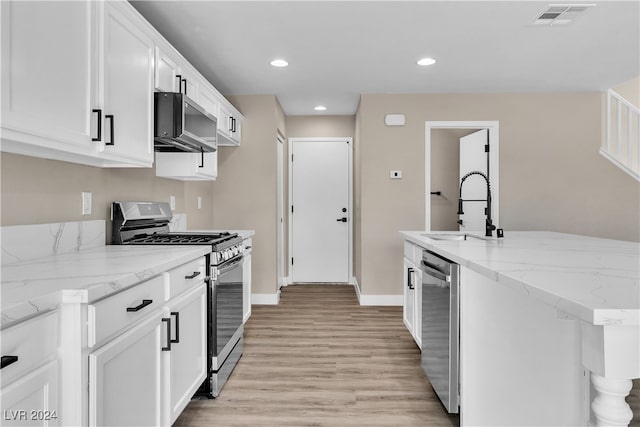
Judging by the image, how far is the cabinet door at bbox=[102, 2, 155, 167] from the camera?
5.80 feet

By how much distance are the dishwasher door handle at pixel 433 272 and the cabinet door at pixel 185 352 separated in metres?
1.30

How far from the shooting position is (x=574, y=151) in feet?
14.7

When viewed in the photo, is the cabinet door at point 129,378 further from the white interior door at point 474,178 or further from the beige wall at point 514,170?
the white interior door at point 474,178

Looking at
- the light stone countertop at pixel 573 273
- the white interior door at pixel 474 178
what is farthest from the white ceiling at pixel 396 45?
the light stone countertop at pixel 573 273

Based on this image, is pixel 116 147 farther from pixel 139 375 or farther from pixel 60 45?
pixel 139 375

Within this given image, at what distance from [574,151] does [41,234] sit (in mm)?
5067

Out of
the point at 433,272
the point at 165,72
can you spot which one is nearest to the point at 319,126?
the point at 165,72

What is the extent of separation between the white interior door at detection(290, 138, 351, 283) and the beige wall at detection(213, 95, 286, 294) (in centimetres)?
115

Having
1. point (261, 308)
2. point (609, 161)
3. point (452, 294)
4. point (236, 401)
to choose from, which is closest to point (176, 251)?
point (236, 401)

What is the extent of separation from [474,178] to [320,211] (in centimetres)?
213

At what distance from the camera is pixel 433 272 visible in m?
2.18

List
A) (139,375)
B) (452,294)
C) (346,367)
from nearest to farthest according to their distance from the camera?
(139,375) → (452,294) → (346,367)

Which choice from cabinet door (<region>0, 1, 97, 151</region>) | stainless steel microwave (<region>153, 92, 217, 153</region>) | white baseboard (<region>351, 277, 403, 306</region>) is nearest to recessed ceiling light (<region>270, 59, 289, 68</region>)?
stainless steel microwave (<region>153, 92, 217, 153</region>)

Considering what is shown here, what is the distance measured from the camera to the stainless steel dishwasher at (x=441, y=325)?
1887 mm
